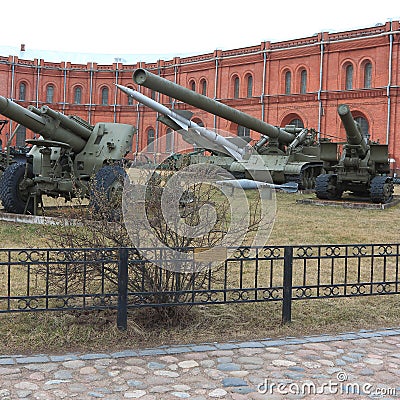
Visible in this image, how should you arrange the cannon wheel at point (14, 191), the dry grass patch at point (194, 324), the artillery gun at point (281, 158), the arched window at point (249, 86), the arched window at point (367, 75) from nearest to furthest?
the dry grass patch at point (194, 324)
the cannon wheel at point (14, 191)
the artillery gun at point (281, 158)
the arched window at point (367, 75)
the arched window at point (249, 86)

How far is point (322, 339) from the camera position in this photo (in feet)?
16.4

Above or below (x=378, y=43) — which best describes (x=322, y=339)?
below

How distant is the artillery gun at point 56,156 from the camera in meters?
11.7

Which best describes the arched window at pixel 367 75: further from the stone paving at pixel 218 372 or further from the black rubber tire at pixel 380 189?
the stone paving at pixel 218 372

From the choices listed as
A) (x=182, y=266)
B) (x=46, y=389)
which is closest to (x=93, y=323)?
(x=182, y=266)

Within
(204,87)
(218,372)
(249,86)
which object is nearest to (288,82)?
(249,86)

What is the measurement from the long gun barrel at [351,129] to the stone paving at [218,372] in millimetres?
11060

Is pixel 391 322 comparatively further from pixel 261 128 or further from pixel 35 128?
pixel 261 128

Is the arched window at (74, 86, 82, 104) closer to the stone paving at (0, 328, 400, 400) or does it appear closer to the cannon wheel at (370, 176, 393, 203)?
the cannon wheel at (370, 176, 393, 203)

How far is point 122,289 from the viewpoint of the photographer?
196 inches

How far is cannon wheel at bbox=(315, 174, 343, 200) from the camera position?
17314mm

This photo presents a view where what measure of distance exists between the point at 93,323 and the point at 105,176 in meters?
6.05

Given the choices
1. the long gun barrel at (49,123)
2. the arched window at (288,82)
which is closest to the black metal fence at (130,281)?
the long gun barrel at (49,123)

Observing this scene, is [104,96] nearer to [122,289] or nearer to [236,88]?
[236,88]
